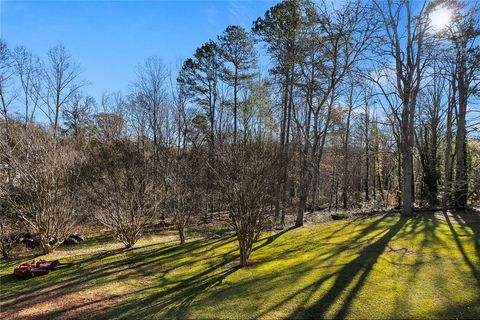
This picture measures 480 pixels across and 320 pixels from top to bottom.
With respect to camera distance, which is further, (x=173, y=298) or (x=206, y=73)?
(x=206, y=73)

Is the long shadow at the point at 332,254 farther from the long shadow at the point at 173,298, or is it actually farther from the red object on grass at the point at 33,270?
the red object on grass at the point at 33,270

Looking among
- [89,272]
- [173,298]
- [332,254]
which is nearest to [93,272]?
[89,272]

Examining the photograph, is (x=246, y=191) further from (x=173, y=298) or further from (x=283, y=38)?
(x=283, y=38)

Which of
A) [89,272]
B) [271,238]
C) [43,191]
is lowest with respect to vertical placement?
[89,272]

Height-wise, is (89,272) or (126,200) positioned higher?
(126,200)

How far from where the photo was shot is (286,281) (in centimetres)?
603

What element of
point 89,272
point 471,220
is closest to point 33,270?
point 89,272

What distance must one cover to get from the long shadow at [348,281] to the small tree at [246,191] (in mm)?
2297

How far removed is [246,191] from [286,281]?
226 cm

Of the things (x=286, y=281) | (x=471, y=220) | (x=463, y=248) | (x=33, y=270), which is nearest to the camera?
(x=286, y=281)

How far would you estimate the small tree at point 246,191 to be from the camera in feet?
23.9

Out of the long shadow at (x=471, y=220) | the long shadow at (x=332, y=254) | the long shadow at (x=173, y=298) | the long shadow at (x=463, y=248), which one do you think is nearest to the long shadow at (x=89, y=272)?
the long shadow at (x=173, y=298)

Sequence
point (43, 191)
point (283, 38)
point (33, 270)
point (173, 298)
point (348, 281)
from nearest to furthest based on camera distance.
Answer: point (348, 281)
point (173, 298)
point (33, 270)
point (43, 191)
point (283, 38)

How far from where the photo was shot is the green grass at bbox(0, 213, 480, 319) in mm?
4859
